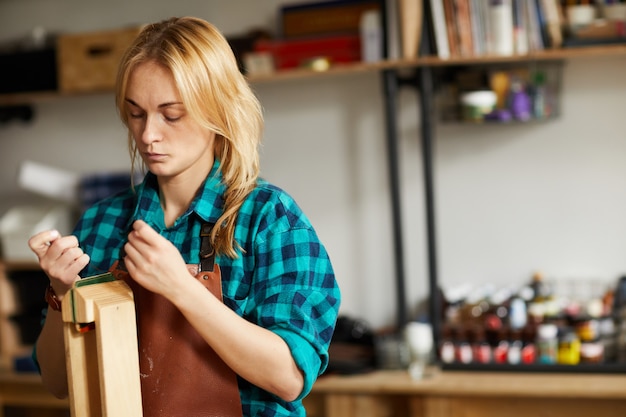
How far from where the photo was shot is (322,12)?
324cm

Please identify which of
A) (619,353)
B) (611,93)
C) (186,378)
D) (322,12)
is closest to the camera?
(186,378)

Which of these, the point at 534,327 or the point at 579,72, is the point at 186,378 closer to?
the point at 534,327

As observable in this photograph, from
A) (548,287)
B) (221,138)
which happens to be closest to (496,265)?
(548,287)

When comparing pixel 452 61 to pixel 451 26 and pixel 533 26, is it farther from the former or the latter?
pixel 533 26

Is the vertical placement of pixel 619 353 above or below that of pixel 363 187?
below

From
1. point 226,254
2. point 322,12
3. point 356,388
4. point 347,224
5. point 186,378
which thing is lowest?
point 356,388

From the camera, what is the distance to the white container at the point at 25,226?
11.3ft

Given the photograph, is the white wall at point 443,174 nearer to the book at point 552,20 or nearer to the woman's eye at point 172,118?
the book at point 552,20

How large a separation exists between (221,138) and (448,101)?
1.88m

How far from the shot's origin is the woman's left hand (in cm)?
112

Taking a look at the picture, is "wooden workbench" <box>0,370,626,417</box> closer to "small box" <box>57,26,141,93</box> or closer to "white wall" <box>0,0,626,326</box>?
"white wall" <box>0,0,626,326</box>

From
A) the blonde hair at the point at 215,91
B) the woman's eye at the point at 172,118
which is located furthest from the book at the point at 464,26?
the woman's eye at the point at 172,118

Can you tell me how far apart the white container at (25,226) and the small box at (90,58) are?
1.77 feet

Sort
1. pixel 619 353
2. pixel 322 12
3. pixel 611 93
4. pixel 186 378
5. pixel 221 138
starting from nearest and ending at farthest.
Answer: pixel 186 378 < pixel 221 138 < pixel 619 353 < pixel 611 93 < pixel 322 12
